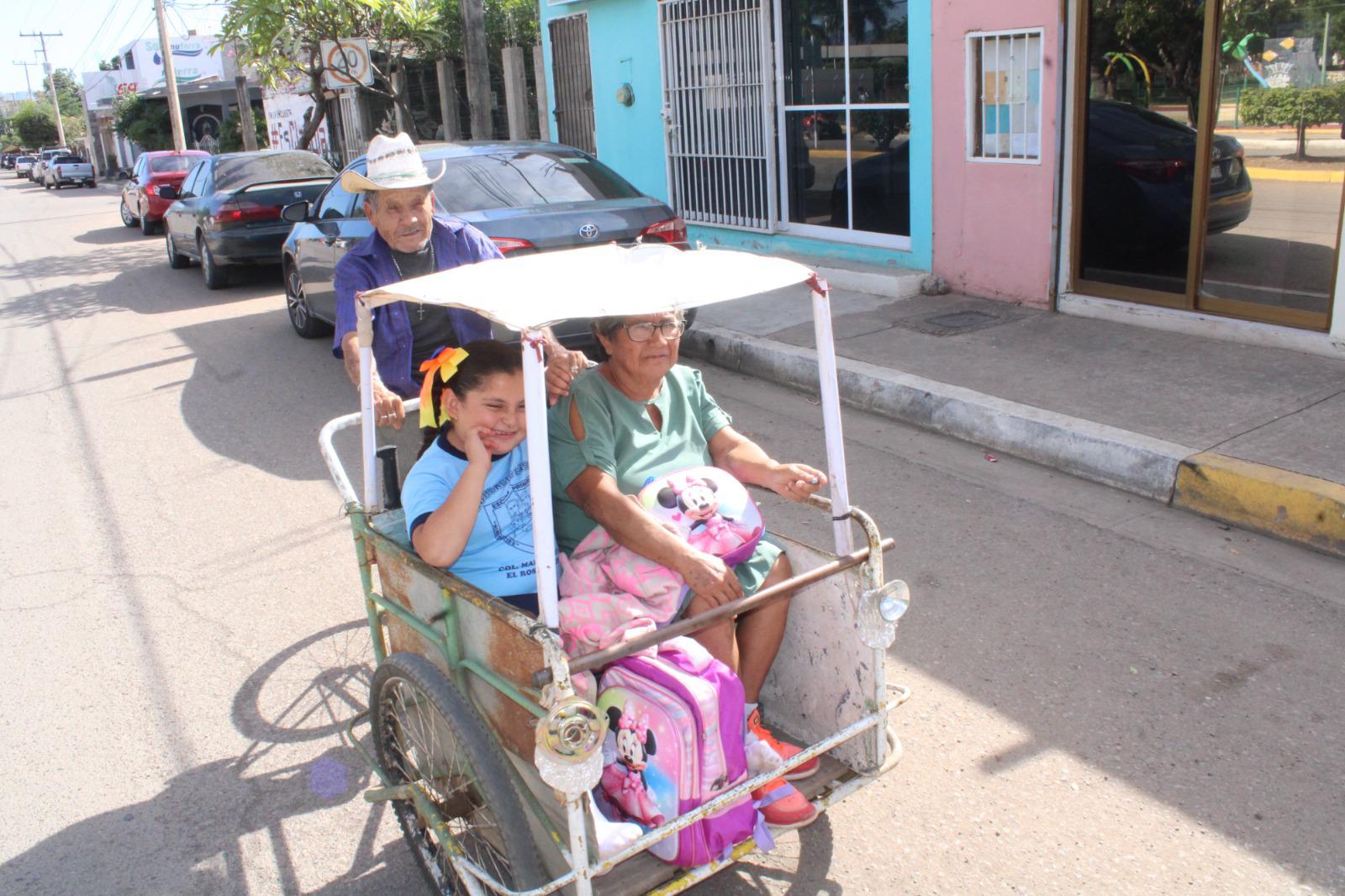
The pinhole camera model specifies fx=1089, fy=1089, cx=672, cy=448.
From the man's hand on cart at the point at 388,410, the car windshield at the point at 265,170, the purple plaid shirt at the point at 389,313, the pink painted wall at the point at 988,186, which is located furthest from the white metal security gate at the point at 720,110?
the man's hand on cart at the point at 388,410

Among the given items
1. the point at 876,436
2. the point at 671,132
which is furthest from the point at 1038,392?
the point at 671,132

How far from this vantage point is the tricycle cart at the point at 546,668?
2.26 metres

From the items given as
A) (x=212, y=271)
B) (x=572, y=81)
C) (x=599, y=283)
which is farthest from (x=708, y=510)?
(x=572, y=81)

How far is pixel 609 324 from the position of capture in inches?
114

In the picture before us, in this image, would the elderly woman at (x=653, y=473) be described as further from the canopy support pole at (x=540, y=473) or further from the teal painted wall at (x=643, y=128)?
the teal painted wall at (x=643, y=128)

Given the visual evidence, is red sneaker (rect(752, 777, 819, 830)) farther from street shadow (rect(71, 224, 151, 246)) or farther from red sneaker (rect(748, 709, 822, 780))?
street shadow (rect(71, 224, 151, 246))

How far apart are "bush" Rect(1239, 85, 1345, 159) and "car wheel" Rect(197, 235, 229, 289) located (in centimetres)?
1070

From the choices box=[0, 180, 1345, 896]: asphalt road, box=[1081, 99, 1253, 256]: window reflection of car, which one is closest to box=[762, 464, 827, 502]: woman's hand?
box=[0, 180, 1345, 896]: asphalt road

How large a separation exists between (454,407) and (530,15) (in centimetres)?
2000

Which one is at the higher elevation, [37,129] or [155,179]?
[37,129]

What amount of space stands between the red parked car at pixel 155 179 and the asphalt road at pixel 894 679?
14383 mm

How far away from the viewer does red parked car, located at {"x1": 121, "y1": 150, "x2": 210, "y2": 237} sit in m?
19.5

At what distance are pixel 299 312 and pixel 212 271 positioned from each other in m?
3.59

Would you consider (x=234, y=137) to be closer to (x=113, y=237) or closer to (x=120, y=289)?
(x=113, y=237)
